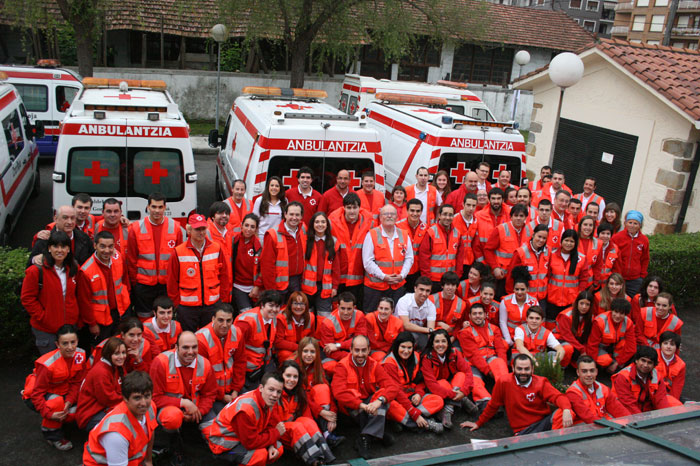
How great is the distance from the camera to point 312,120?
27.3 ft

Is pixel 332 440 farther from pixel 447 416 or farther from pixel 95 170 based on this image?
pixel 95 170

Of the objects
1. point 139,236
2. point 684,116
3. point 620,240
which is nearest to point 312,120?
point 139,236

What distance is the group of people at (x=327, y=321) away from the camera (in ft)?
17.3

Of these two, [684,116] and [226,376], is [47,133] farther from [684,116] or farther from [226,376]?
[684,116]

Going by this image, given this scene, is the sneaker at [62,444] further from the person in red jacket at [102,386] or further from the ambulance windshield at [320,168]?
the ambulance windshield at [320,168]

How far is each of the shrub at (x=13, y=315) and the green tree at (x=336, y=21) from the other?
11.9 meters

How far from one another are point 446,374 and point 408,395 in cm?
60

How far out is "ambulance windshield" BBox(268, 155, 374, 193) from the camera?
810 centimetres

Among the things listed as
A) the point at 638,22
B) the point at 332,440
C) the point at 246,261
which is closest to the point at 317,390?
the point at 332,440

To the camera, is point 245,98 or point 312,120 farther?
point 245,98

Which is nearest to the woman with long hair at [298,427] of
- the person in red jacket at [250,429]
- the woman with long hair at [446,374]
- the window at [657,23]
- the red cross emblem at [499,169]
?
the person in red jacket at [250,429]

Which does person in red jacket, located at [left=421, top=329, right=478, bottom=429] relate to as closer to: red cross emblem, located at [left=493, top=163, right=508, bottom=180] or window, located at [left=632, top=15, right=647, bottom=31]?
red cross emblem, located at [left=493, top=163, right=508, bottom=180]

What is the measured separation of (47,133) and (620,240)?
1256 centimetres

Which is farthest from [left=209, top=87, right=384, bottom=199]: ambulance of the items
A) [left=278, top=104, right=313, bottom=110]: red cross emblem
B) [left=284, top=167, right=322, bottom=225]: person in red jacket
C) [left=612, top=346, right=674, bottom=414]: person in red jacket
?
[left=612, top=346, right=674, bottom=414]: person in red jacket
